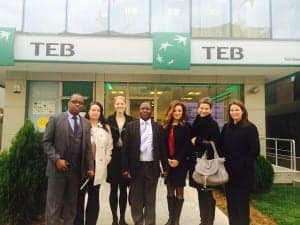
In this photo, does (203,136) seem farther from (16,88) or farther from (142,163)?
(16,88)

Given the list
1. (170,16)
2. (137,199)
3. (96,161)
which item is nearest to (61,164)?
(96,161)

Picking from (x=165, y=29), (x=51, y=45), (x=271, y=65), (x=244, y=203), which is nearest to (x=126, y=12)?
(x=165, y=29)

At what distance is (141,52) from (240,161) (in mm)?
6988

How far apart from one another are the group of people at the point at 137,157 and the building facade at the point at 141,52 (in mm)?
5908

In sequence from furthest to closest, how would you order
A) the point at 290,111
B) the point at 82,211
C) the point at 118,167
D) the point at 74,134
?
the point at 290,111 < the point at 118,167 < the point at 82,211 < the point at 74,134

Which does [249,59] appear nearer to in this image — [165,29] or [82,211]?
[165,29]

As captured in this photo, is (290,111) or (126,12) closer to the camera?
(126,12)

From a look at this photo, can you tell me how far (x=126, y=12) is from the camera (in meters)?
12.2

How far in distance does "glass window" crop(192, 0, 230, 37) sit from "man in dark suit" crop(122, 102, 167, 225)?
7.67 meters

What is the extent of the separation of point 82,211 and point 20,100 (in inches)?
322

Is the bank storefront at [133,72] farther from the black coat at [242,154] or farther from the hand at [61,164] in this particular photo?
the hand at [61,164]

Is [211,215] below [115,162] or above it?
below

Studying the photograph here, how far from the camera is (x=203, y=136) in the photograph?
5.15m

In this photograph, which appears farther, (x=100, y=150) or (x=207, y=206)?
(x=207, y=206)
